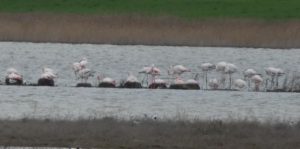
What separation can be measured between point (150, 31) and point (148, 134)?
73.6 feet

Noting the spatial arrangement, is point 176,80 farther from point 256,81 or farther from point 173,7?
point 173,7

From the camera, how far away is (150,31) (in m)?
34.9

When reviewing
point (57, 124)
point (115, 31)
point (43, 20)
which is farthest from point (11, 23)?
point (57, 124)

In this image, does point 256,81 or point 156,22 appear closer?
point 256,81

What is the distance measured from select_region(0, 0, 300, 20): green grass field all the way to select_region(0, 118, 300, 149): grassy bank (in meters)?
30.2

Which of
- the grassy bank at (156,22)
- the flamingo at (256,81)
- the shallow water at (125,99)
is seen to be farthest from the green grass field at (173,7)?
the flamingo at (256,81)

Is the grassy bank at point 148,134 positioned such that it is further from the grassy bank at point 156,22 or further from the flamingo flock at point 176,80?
the grassy bank at point 156,22

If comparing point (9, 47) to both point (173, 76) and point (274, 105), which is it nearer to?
point (173, 76)

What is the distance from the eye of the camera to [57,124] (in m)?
13.3

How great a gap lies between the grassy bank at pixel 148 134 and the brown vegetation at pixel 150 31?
1834 centimetres

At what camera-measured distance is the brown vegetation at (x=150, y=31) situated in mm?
32719

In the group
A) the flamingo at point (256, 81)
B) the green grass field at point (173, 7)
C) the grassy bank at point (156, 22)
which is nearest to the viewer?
the flamingo at point (256, 81)

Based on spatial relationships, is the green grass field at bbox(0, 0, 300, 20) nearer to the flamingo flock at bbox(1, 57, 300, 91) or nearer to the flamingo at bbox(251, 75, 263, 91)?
the flamingo flock at bbox(1, 57, 300, 91)

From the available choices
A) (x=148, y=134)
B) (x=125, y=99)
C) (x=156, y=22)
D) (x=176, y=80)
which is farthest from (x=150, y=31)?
(x=148, y=134)
